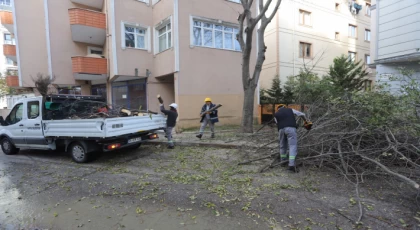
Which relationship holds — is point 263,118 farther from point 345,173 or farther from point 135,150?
point 345,173

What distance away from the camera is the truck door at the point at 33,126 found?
6764 mm

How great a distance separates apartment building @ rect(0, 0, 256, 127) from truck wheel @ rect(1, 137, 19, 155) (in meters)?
6.26

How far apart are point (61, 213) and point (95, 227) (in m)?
0.86

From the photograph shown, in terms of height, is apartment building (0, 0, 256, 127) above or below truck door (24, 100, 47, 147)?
above

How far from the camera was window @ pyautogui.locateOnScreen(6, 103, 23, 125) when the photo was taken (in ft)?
24.0

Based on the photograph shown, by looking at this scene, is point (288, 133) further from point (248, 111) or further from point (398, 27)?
point (398, 27)

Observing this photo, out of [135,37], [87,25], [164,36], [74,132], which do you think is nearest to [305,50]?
[164,36]

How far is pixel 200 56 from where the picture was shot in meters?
12.5

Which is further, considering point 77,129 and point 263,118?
point 263,118

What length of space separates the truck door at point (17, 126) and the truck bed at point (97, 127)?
1319 mm

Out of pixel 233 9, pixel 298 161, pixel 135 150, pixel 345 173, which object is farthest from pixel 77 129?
pixel 233 9

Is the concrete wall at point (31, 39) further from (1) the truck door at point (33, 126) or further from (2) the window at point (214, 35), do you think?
(2) the window at point (214, 35)

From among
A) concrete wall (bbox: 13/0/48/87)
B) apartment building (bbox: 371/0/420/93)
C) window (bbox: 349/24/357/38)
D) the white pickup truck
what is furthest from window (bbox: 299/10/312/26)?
concrete wall (bbox: 13/0/48/87)

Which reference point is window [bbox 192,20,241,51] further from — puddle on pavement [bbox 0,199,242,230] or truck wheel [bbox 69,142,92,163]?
puddle on pavement [bbox 0,199,242,230]
